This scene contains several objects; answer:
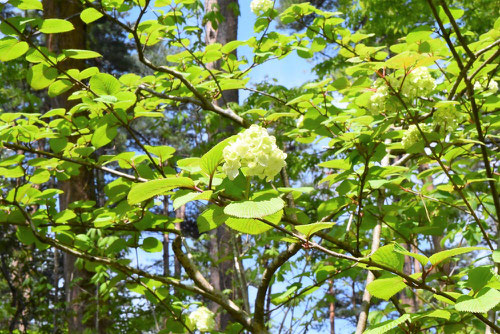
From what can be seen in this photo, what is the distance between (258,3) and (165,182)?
1.75 metres

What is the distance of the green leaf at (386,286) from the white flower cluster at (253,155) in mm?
361

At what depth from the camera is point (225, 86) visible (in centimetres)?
212

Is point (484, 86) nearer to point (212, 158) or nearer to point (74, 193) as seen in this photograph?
point (212, 158)

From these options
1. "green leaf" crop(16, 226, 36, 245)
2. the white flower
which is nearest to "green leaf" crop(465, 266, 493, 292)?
the white flower

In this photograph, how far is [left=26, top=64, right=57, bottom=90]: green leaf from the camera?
1.72m

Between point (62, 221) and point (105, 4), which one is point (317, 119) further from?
point (62, 221)

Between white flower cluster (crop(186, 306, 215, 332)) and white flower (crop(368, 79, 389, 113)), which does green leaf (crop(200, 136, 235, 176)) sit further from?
white flower cluster (crop(186, 306, 215, 332))

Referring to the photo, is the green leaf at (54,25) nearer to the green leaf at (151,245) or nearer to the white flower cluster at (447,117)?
the green leaf at (151,245)

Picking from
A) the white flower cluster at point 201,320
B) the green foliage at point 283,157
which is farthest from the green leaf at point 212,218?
the white flower cluster at point 201,320

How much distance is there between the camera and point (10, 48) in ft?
5.14

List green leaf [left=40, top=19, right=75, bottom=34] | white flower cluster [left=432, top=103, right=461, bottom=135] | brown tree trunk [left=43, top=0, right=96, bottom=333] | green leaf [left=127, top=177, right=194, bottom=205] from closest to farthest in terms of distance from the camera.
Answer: green leaf [left=127, top=177, right=194, bottom=205], green leaf [left=40, top=19, right=75, bottom=34], white flower cluster [left=432, top=103, right=461, bottom=135], brown tree trunk [left=43, top=0, right=96, bottom=333]

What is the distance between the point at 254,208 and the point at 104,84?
88 centimetres

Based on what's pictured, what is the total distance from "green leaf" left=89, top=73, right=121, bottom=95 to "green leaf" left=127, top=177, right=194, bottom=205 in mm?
632

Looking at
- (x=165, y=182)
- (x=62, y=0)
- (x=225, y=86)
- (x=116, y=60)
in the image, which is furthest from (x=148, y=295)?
(x=116, y=60)
